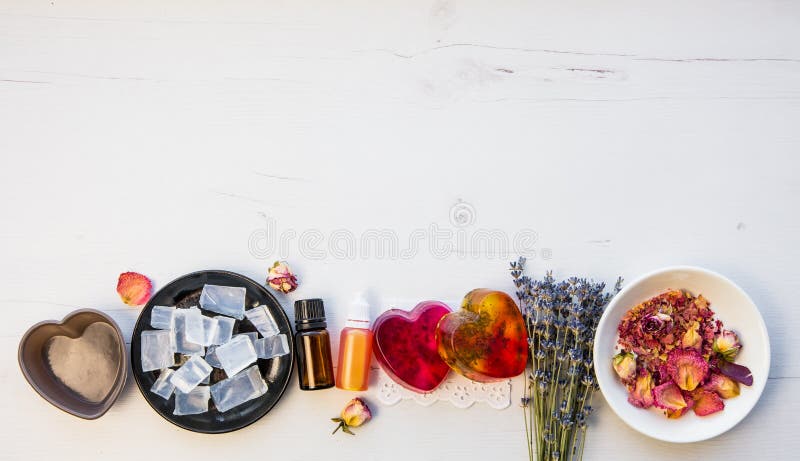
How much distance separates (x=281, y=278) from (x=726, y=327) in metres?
0.80

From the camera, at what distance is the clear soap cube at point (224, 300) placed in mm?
1103

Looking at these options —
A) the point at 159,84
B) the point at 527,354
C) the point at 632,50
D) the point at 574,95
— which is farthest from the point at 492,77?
the point at 159,84

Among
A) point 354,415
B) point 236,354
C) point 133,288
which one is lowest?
point 354,415

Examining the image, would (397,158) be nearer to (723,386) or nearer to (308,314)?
(308,314)

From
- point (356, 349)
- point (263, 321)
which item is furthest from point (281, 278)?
point (356, 349)

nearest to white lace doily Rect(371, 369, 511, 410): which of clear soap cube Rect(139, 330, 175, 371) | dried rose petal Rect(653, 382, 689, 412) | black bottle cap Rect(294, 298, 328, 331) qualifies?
black bottle cap Rect(294, 298, 328, 331)

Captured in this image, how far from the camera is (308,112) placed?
1.19m

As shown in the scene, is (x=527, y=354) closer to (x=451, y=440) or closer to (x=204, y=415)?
(x=451, y=440)

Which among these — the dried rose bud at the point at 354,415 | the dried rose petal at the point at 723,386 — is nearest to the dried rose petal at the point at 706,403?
the dried rose petal at the point at 723,386

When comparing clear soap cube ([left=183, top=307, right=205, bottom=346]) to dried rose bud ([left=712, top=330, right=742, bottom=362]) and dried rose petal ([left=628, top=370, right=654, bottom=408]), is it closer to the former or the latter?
dried rose petal ([left=628, top=370, right=654, bottom=408])

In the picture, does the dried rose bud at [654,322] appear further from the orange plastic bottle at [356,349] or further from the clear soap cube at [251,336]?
the clear soap cube at [251,336]

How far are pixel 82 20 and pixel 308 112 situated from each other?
1.51 feet

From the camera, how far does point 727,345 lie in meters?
1.10

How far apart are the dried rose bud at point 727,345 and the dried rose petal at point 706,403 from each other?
0.07 meters
